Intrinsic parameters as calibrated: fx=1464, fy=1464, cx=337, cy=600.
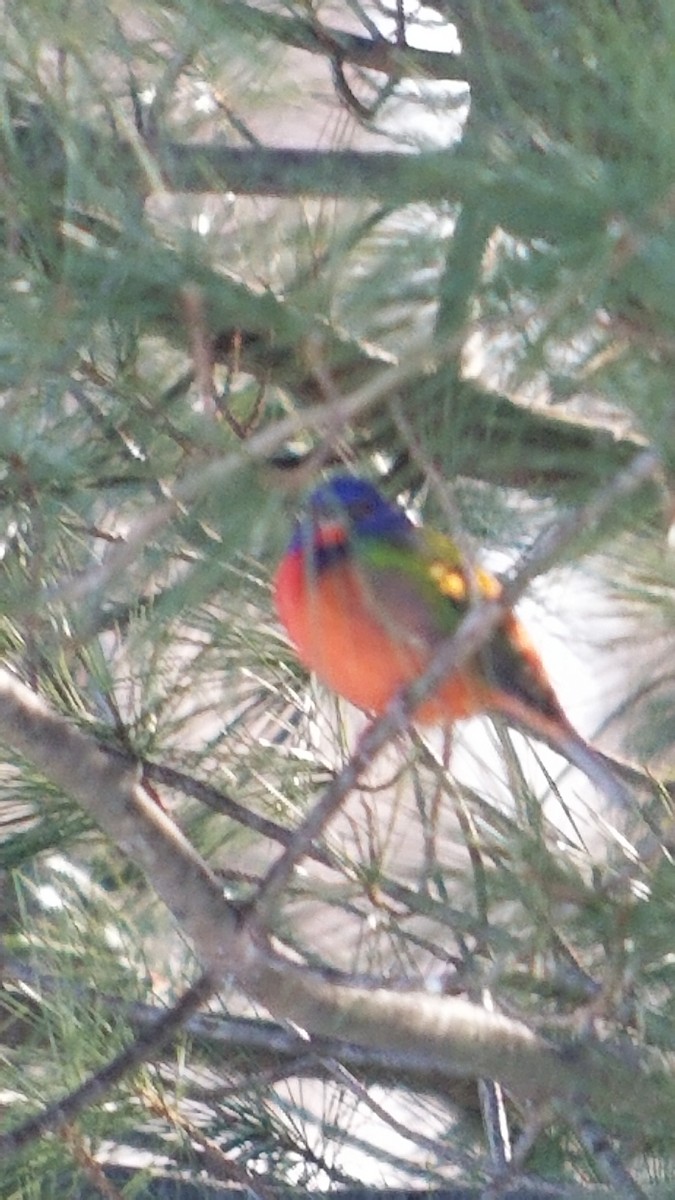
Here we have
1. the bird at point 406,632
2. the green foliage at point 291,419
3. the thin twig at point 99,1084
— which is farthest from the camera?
the bird at point 406,632

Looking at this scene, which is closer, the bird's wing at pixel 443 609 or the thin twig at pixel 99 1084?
the thin twig at pixel 99 1084

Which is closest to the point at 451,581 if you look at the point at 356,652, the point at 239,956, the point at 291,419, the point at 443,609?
the point at 443,609

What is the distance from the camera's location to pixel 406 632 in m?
0.94

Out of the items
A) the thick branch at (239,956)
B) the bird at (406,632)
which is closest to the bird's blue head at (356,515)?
the bird at (406,632)

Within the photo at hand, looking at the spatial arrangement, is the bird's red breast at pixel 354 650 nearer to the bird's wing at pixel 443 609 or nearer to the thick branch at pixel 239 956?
the bird's wing at pixel 443 609

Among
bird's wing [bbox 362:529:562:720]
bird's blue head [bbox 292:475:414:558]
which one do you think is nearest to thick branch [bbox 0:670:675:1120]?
bird's blue head [bbox 292:475:414:558]

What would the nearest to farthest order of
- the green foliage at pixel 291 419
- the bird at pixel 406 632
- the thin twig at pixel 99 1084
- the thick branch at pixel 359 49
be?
the green foliage at pixel 291 419
the thick branch at pixel 359 49
the thin twig at pixel 99 1084
the bird at pixel 406 632

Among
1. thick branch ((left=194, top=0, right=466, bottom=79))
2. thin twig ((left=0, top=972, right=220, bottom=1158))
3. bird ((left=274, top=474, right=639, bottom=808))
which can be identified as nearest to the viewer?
thick branch ((left=194, top=0, right=466, bottom=79))

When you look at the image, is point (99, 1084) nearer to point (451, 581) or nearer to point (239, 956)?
point (239, 956)

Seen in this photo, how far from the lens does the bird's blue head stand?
0.73 m

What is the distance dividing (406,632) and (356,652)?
4 centimetres

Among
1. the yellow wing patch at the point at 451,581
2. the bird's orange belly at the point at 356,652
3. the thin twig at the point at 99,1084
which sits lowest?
the thin twig at the point at 99,1084

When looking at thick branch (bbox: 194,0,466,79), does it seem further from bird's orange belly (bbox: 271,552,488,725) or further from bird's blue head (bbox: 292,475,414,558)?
bird's orange belly (bbox: 271,552,488,725)

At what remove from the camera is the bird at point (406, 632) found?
35.5 inches
